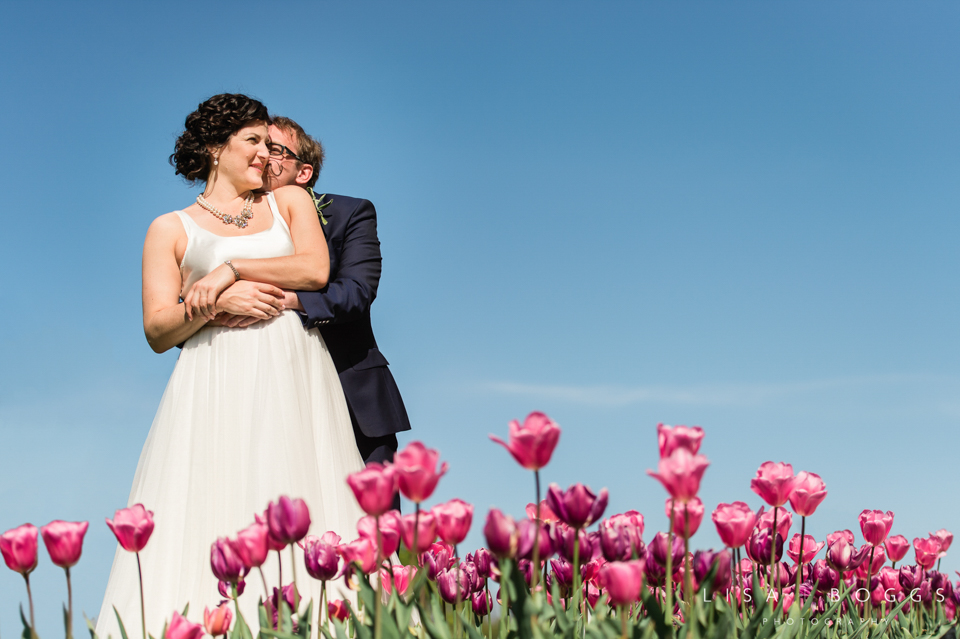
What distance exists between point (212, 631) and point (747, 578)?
205 cm

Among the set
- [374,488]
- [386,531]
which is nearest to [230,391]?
[386,531]

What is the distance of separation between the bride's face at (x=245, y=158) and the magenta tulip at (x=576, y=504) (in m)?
3.11

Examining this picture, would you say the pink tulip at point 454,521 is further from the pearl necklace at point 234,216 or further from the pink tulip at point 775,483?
the pearl necklace at point 234,216

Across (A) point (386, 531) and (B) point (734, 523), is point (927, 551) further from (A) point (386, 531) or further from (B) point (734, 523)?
(A) point (386, 531)

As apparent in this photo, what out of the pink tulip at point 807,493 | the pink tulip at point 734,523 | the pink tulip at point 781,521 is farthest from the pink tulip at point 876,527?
the pink tulip at point 734,523

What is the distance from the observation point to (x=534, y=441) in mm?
1666

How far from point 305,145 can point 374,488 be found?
12.1 feet

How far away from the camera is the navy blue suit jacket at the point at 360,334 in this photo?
14.4 feet

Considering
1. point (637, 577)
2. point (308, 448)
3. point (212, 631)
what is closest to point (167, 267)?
point (308, 448)

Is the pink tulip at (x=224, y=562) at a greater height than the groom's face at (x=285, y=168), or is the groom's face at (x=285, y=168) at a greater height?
the groom's face at (x=285, y=168)

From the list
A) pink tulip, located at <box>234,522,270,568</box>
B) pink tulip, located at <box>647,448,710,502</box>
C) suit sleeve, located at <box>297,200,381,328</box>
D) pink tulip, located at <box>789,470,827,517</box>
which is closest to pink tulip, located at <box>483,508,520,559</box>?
pink tulip, located at <box>647,448,710,502</box>

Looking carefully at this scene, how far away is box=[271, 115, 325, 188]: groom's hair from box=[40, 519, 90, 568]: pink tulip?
3.13 m

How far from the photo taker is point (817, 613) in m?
3.71

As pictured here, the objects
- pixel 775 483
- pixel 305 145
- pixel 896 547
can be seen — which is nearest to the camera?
pixel 775 483
